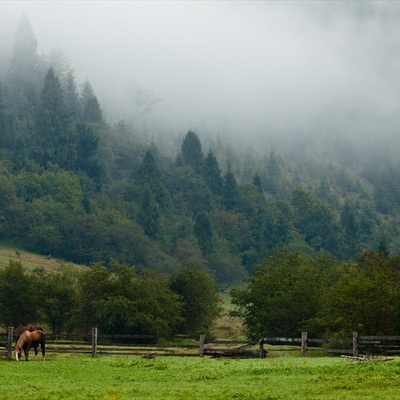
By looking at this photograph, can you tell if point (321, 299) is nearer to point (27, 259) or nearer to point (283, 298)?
point (283, 298)

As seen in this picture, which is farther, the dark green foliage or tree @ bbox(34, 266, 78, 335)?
tree @ bbox(34, 266, 78, 335)

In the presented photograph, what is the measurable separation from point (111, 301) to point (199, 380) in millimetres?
48063

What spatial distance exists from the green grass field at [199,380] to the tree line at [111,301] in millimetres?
39341

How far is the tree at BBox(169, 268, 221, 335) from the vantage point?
95.1 metres

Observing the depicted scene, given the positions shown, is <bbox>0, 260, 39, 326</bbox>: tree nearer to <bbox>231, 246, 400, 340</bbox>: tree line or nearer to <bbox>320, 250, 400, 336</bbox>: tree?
<bbox>231, 246, 400, 340</bbox>: tree line

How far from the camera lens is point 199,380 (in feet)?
111

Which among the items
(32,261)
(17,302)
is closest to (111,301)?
(17,302)

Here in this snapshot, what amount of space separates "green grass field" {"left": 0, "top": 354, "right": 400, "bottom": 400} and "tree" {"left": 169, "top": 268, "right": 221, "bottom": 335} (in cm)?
5240

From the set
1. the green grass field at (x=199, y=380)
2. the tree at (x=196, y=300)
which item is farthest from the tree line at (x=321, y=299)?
the green grass field at (x=199, y=380)

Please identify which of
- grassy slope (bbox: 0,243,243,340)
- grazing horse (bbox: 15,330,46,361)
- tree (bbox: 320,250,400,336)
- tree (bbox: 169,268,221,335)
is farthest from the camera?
grassy slope (bbox: 0,243,243,340)

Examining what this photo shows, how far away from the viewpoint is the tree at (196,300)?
312 feet

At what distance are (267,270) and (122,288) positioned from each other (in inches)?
640

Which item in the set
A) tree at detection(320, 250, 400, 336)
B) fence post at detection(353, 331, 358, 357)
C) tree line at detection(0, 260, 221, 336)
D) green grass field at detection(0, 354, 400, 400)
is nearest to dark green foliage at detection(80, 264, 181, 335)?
tree line at detection(0, 260, 221, 336)

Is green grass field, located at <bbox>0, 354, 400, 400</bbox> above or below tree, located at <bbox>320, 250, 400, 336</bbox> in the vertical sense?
below
